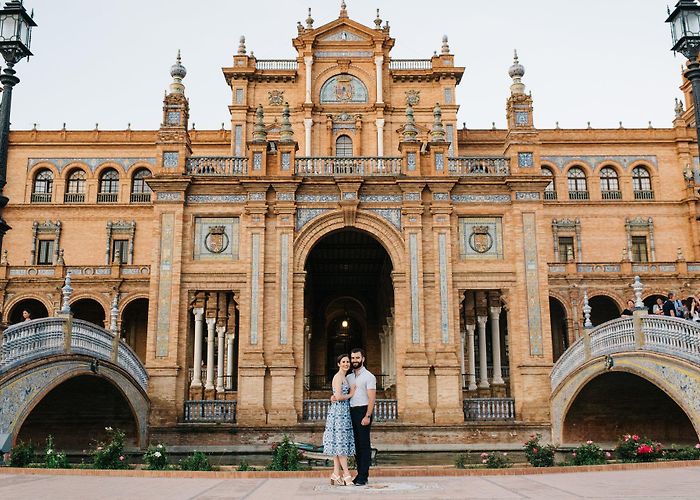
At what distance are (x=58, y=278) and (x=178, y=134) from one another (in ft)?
56.4

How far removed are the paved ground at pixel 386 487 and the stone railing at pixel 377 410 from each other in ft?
31.5

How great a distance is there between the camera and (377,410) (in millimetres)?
19703

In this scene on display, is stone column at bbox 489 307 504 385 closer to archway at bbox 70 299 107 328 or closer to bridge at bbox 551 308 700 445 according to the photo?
bridge at bbox 551 308 700 445

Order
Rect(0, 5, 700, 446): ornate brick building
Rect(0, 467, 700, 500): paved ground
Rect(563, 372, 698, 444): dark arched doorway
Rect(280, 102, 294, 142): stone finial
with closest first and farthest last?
Rect(0, 467, 700, 500): paved ground, Rect(563, 372, 698, 444): dark arched doorway, Rect(0, 5, 700, 446): ornate brick building, Rect(280, 102, 294, 142): stone finial

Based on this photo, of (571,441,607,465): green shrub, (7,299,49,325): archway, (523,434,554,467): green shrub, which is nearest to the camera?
(571,441,607,465): green shrub

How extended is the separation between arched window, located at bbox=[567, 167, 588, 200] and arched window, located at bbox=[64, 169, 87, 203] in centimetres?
2810

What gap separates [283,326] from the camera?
1994cm

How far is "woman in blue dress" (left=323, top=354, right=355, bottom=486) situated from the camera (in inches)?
353

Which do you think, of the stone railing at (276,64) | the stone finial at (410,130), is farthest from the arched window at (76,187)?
the stone finial at (410,130)

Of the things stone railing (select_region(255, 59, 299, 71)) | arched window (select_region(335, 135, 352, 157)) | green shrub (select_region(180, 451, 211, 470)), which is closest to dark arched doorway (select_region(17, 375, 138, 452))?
green shrub (select_region(180, 451, 211, 470))

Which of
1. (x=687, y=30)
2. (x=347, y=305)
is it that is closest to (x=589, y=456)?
(x=687, y=30)

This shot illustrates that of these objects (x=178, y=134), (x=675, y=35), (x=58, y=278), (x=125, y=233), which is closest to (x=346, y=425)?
(x=675, y=35)

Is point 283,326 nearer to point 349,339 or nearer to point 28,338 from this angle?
point 28,338

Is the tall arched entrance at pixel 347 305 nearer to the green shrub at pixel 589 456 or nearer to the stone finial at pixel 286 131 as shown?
the stone finial at pixel 286 131
